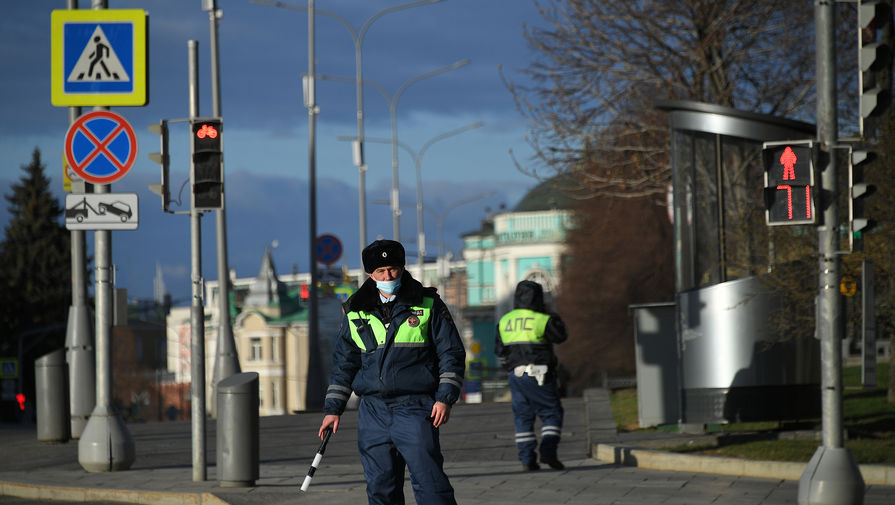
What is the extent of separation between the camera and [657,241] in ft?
153

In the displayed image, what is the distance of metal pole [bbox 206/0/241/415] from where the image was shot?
71.4ft

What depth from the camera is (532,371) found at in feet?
40.4

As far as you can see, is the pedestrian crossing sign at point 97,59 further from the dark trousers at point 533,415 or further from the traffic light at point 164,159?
the dark trousers at point 533,415

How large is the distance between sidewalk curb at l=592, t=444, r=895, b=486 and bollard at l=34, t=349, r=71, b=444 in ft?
23.5

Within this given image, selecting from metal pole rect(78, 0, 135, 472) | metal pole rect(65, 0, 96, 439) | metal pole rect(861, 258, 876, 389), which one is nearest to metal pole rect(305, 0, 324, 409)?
metal pole rect(65, 0, 96, 439)

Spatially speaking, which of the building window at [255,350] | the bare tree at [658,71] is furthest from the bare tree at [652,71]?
the building window at [255,350]

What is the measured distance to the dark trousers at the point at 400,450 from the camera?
23.6ft

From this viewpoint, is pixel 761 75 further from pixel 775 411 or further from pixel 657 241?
pixel 657 241

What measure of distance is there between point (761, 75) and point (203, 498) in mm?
17315

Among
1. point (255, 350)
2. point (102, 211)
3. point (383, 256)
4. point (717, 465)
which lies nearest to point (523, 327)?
point (717, 465)

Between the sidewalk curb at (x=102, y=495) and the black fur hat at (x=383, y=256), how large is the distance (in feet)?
10.6

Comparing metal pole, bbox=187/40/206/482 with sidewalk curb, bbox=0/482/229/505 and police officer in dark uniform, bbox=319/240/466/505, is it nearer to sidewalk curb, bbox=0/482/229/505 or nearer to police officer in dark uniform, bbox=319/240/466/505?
sidewalk curb, bbox=0/482/229/505

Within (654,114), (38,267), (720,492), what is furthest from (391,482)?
(38,267)

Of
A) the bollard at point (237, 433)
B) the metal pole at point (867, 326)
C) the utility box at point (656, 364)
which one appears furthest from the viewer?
the utility box at point (656, 364)
